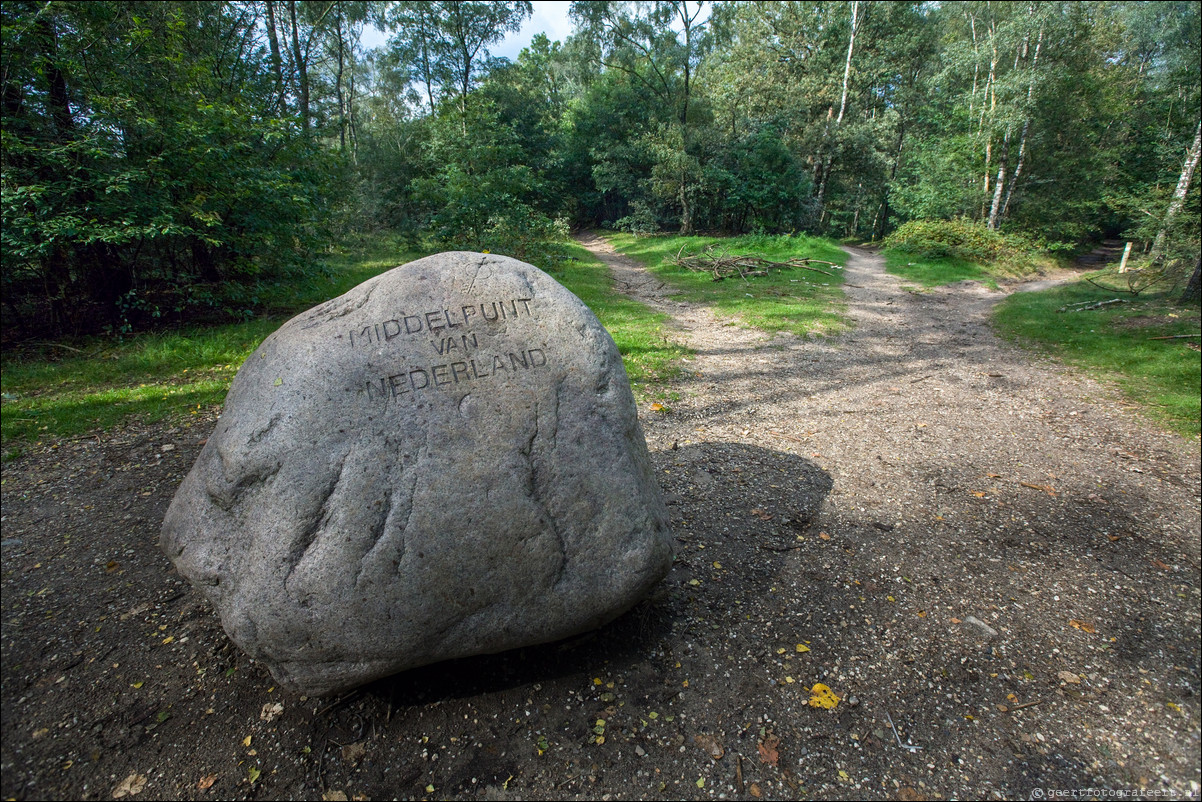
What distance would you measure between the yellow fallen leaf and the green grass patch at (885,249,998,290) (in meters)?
15.1

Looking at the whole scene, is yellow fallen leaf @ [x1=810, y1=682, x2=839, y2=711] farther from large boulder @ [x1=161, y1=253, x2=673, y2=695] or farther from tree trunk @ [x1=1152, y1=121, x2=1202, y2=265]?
tree trunk @ [x1=1152, y1=121, x2=1202, y2=265]

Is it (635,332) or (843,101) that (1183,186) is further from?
(843,101)

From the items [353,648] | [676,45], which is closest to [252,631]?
[353,648]

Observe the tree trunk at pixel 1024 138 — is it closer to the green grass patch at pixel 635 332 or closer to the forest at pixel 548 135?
the forest at pixel 548 135

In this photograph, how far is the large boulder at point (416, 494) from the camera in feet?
7.77

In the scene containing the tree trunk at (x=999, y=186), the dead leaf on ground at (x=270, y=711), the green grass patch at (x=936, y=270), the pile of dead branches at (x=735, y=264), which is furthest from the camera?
the tree trunk at (x=999, y=186)

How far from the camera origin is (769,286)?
14023 mm

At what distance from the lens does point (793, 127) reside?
2580 centimetres

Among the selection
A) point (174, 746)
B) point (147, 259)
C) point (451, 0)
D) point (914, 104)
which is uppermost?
point (451, 0)

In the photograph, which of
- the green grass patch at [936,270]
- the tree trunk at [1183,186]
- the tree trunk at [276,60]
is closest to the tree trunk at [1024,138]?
the green grass patch at [936,270]

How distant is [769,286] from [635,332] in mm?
6434

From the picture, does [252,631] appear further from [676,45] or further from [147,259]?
[676,45]

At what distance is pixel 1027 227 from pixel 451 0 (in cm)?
2547

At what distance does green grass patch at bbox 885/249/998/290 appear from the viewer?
50.8ft
